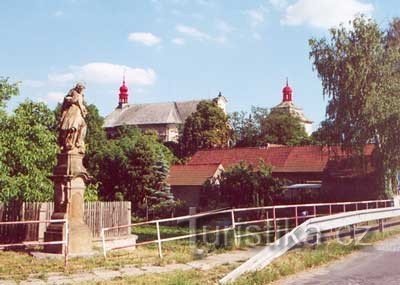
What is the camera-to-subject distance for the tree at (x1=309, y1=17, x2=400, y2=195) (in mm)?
29188

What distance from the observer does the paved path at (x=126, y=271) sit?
31.4 ft

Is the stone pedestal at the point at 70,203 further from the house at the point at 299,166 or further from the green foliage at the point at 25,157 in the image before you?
the house at the point at 299,166

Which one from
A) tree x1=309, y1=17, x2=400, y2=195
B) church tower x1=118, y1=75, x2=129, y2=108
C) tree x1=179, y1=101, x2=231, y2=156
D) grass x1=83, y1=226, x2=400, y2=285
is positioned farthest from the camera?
church tower x1=118, y1=75, x2=129, y2=108

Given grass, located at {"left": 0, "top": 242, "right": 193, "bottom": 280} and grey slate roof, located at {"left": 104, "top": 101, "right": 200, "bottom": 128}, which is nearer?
grass, located at {"left": 0, "top": 242, "right": 193, "bottom": 280}

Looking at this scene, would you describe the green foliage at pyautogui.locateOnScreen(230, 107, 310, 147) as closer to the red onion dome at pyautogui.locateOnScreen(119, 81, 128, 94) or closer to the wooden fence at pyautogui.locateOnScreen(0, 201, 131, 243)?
the red onion dome at pyautogui.locateOnScreen(119, 81, 128, 94)

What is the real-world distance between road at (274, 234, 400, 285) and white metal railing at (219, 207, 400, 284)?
2.33 feet

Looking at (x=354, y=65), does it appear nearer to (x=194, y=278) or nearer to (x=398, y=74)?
(x=398, y=74)

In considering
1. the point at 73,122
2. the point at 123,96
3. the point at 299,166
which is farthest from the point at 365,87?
the point at 123,96

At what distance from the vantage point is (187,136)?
72.1 metres

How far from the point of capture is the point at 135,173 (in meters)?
44.2

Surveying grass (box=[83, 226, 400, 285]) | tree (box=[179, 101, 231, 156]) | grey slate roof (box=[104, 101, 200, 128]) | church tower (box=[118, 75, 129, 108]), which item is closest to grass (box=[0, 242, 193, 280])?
grass (box=[83, 226, 400, 285])

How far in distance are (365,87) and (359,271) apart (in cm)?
2190

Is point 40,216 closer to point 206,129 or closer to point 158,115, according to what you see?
point 206,129

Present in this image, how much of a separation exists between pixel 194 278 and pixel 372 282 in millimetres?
3186
